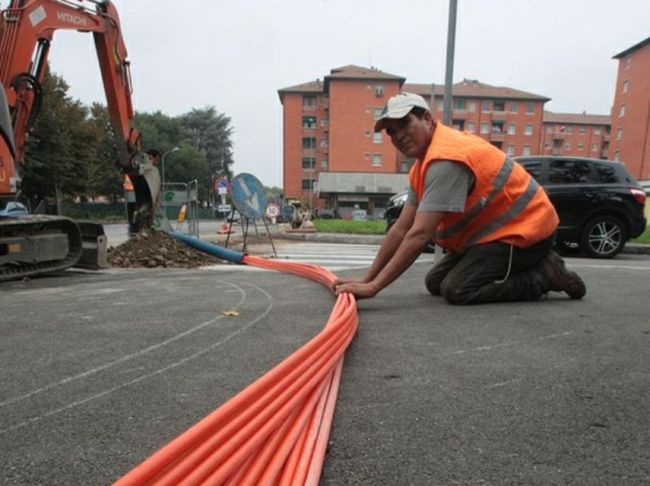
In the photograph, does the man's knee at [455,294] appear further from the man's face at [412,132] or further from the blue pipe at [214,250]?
the blue pipe at [214,250]

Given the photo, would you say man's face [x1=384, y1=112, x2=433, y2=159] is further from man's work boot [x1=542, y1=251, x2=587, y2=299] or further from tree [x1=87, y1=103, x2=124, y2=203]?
tree [x1=87, y1=103, x2=124, y2=203]

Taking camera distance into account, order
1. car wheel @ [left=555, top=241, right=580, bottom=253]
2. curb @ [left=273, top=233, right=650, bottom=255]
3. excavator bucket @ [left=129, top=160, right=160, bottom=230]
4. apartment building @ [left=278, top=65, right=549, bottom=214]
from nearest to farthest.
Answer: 1. excavator bucket @ [left=129, top=160, right=160, bottom=230]
2. car wheel @ [left=555, top=241, right=580, bottom=253]
3. curb @ [left=273, top=233, right=650, bottom=255]
4. apartment building @ [left=278, top=65, right=549, bottom=214]

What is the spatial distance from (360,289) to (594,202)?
23.5 feet

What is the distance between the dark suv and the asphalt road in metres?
5.45

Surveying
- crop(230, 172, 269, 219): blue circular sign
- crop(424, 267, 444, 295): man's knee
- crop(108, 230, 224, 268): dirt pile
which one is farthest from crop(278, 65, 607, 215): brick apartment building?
crop(424, 267, 444, 295): man's knee

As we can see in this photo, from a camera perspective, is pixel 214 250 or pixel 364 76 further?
pixel 364 76

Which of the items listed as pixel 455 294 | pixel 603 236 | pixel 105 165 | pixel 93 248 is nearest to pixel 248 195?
pixel 93 248

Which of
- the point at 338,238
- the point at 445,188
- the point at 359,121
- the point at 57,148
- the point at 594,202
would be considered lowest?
the point at 338,238

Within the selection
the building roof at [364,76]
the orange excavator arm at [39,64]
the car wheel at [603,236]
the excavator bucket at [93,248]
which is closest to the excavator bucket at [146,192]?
the orange excavator arm at [39,64]

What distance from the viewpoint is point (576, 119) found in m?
83.4

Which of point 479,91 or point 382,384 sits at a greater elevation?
point 479,91

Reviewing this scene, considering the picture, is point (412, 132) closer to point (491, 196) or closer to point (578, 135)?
point (491, 196)

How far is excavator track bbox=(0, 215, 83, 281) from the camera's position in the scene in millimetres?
5738

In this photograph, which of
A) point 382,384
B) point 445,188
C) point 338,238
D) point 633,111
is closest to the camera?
point 382,384
